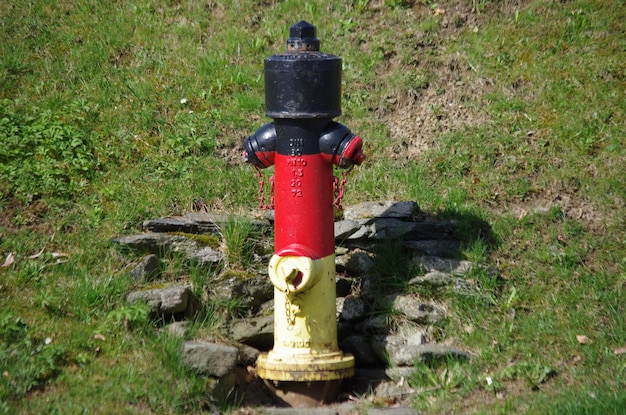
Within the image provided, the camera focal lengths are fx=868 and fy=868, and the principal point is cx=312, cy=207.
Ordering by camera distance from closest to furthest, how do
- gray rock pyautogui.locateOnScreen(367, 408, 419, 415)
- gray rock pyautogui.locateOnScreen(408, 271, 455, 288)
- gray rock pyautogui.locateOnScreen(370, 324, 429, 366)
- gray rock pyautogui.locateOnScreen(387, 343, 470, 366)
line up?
gray rock pyautogui.locateOnScreen(367, 408, 419, 415), gray rock pyautogui.locateOnScreen(387, 343, 470, 366), gray rock pyautogui.locateOnScreen(370, 324, 429, 366), gray rock pyautogui.locateOnScreen(408, 271, 455, 288)

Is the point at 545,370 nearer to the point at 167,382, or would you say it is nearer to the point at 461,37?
the point at 167,382

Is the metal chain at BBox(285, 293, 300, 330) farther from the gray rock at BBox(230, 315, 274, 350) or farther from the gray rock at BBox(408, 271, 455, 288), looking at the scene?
the gray rock at BBox(408, 271, 455, 288)

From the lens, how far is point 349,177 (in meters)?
7.63

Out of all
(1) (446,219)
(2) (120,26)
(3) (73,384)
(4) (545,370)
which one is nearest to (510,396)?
(4) (545,370)

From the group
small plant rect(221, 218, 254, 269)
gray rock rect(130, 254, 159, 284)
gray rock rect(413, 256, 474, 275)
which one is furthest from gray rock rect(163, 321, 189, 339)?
gray rock rect(413, 256, 474, 275)

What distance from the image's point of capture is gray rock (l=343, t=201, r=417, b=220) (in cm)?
701

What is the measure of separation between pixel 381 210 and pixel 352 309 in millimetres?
973

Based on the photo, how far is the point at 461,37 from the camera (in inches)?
351

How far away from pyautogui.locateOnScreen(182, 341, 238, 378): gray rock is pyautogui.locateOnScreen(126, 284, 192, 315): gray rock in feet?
1.32

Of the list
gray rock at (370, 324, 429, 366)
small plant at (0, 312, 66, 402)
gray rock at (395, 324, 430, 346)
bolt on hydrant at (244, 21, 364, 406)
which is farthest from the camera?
gray rock at (395, 324, 430, 346)

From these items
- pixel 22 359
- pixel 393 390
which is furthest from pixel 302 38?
pixel 22 359

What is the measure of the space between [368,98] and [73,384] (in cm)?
426

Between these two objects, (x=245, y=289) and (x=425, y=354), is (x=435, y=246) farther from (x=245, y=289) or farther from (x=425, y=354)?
(x=245, y=289)

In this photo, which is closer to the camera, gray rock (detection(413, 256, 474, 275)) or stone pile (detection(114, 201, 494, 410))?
stone pile (detection(114, 201, 494, 410))
